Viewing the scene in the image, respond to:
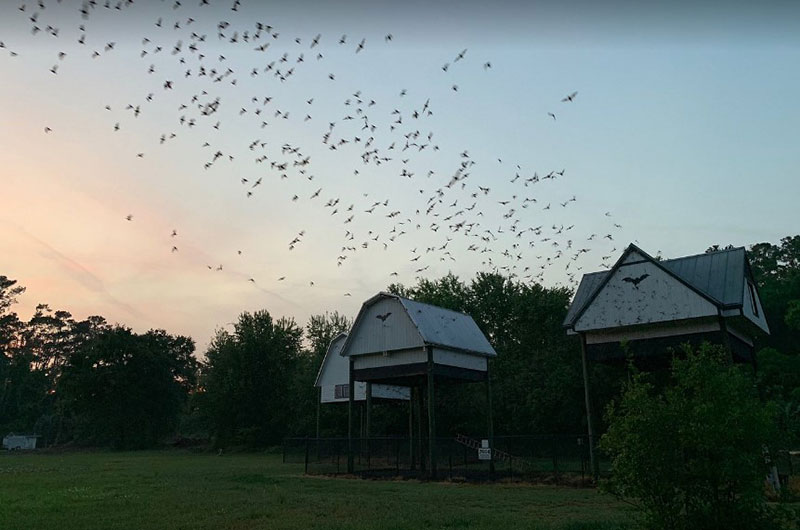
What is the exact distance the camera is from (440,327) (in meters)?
32.3

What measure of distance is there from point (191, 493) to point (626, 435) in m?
15.9

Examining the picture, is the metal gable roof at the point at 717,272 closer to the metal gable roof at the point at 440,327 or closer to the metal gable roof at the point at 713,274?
the metal gable roof at the point at 713,274

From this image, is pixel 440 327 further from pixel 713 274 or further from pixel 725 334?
pixel 725 334

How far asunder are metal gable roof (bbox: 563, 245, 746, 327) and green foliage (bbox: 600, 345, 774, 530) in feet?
54.3

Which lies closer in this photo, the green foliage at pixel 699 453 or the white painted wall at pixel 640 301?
the green foliage at pixel 699 453

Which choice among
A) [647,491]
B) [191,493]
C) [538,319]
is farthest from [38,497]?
[538,319]

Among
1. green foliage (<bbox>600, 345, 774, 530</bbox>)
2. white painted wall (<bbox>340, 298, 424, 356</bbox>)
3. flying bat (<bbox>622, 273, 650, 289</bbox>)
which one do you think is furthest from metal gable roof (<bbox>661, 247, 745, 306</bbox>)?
green foliage (<bbox>600, 345, 774, 530</bbox>)

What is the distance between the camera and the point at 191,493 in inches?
790

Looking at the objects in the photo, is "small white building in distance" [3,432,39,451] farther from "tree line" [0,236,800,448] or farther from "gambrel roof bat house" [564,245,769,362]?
"gambrel roof bat house" [564,245,769,362]

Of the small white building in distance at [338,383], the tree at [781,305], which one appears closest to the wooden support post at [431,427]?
the small white building in distance at [338,383]

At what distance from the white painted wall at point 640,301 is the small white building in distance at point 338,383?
2381cm

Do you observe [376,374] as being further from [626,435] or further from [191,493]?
[626,435]

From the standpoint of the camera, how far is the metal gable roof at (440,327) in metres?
30.8

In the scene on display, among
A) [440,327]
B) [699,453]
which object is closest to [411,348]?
[440,327]
